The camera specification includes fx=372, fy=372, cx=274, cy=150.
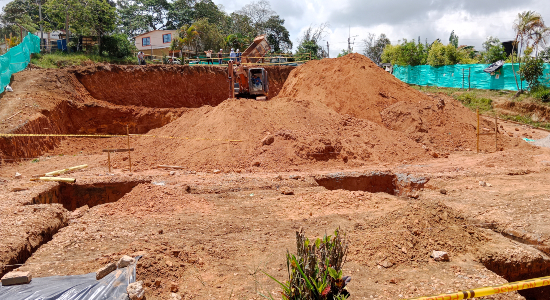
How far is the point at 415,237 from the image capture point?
577cm

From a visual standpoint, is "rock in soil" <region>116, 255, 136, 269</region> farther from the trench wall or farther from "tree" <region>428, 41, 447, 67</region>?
"tree" <region>428, 41, 447, 67</region>

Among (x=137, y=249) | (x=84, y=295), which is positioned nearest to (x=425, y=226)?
(x=137, y=249)

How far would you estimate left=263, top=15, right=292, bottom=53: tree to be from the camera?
127 ft

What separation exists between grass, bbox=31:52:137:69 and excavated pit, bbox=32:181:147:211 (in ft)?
47.1

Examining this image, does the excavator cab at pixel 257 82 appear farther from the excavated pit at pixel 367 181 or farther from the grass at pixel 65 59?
the grass at pixel 65 59

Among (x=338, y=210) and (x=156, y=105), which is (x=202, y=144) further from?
(x=156, y=105)

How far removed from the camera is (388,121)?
1633 centimetres

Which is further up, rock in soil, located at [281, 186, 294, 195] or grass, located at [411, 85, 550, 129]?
grass, located at [411, 85, 550, 129]

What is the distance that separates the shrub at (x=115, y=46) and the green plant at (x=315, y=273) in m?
26.6

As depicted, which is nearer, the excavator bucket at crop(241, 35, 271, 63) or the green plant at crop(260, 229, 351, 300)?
the green plant at crop(260, 229, 351, 300)

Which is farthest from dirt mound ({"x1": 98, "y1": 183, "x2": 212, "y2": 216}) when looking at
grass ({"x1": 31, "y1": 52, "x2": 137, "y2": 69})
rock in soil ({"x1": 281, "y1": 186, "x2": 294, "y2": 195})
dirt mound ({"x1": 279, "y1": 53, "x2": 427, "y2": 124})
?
grass ({"x1": 31, "y1": 52, "x2": 137, "y2": 69})

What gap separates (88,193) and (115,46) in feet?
64.9

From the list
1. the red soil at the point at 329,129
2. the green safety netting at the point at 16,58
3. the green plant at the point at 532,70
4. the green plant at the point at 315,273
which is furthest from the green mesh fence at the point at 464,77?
the green safety netting at the point at 16,58

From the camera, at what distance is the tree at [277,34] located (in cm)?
3875
